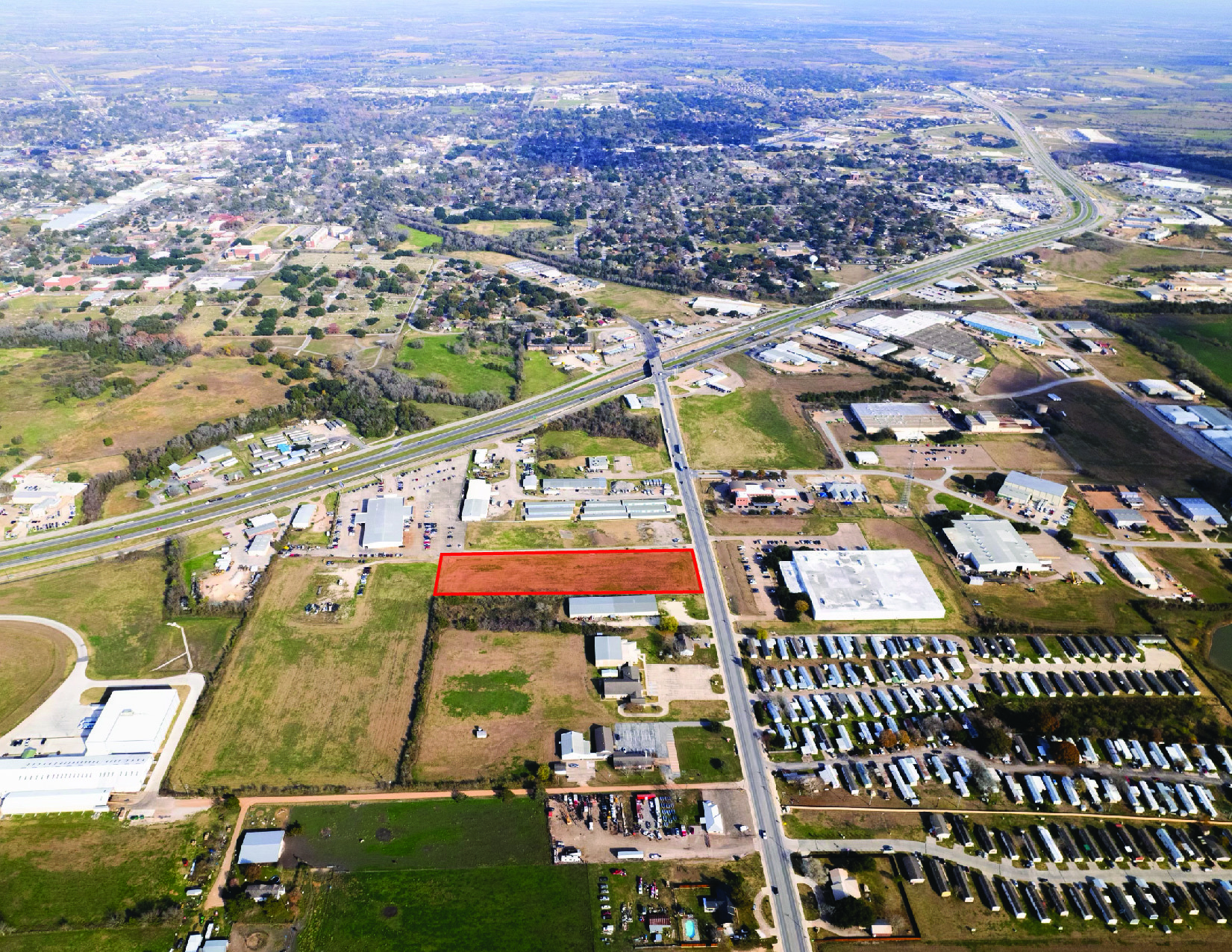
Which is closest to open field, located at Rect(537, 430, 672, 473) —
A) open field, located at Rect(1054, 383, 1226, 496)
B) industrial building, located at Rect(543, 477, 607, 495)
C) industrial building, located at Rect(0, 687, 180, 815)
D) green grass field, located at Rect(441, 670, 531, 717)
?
industrial building, located at Rect(543, 477, 607, 495)

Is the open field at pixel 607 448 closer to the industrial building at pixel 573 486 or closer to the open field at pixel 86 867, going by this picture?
the industrial building at pixel 573 486

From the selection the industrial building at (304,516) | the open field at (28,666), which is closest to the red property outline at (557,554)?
the industrial building at (304,516)

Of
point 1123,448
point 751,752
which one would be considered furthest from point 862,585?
point 1123,448

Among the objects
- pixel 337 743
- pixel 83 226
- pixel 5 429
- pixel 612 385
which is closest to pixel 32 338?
pixel 5 429

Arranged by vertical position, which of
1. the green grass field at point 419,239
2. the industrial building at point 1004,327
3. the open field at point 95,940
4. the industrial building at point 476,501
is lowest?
the green grass field at point 419,239

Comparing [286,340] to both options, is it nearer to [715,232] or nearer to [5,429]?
[5,429]

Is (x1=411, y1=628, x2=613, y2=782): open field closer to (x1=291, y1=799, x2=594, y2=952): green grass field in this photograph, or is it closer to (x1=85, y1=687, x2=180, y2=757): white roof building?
(x1=291, y1=799, x2=594, y2=952): green grass field

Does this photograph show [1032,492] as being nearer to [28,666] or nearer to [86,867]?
[86,867]
